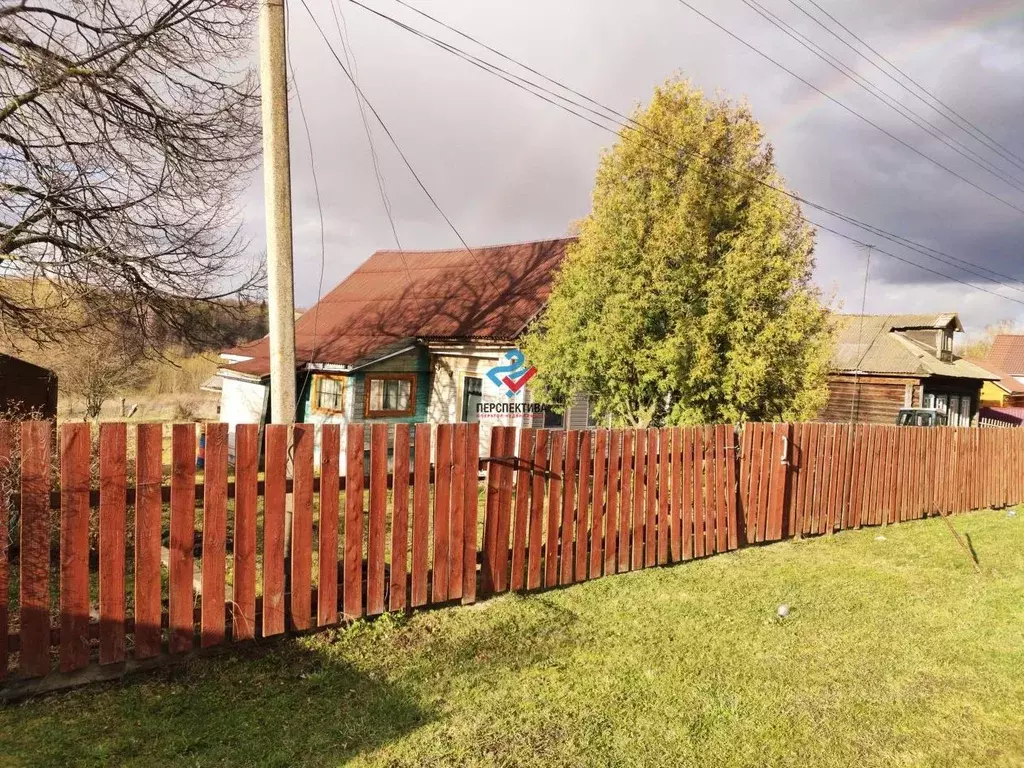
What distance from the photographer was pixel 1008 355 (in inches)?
2414

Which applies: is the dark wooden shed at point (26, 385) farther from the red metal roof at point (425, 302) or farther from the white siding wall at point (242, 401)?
the white siding wall at point (242, 401)

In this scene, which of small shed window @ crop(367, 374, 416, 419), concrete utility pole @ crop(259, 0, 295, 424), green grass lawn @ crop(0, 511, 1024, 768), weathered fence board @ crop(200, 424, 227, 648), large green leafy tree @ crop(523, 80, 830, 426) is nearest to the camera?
green grass lawn @ crop(0, 511, 1024, 768)

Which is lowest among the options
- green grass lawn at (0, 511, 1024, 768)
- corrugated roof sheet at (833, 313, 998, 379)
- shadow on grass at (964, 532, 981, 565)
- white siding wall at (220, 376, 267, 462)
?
shadow on grass at (964, 532, 981, 565)

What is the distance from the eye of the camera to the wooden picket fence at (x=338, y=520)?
3.67m

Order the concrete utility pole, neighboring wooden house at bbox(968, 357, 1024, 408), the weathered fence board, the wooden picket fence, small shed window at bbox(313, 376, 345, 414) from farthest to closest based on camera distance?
neighboring wooden house at bbox(968, 357, 1024, 408)
small shed window at bbox(313, 376, 345, 414)
the concrete utility pole
the weathered fence board
the wooden picket fence

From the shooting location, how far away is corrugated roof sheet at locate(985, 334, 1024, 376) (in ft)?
196

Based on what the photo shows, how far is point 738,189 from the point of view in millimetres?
10117

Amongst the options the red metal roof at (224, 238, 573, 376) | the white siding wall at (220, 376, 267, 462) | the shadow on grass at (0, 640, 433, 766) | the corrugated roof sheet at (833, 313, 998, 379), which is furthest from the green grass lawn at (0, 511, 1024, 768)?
the corrugated roof sheet at (833, 313, 998, 379)

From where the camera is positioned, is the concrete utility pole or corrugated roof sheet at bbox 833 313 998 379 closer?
the concrete utility pole

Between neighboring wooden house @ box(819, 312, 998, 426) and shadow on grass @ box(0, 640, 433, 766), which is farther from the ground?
neighboring wooden house @ box(819, 312, 998, 426)

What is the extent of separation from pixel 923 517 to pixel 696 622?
7.74 meters

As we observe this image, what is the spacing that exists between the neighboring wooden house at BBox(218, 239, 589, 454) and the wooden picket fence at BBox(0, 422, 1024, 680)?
5970 millimetres

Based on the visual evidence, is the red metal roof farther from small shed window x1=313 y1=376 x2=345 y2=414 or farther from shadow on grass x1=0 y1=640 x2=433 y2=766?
shadow on grass x1=0 y1=640 x2=433 y2=766

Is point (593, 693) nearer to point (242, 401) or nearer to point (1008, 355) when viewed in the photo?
point (242, 401)
